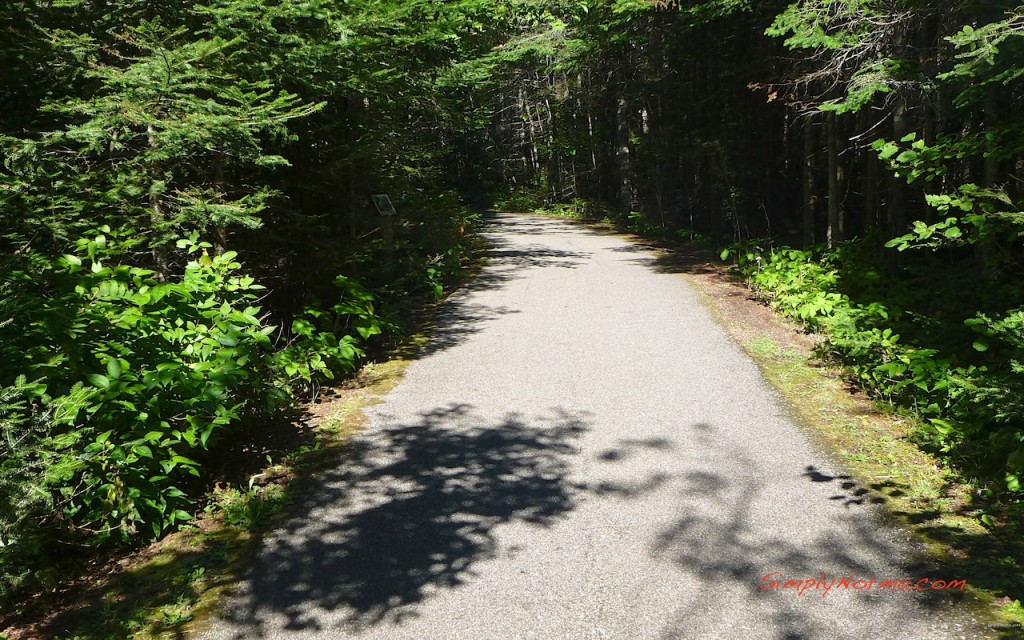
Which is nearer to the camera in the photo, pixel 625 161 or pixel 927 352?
pixel 927 352

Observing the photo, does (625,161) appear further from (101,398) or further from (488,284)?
(101,398)

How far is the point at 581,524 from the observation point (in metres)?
4.50

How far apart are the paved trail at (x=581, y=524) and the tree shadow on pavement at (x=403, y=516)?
0.02 meters

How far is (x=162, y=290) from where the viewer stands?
455 centimetres

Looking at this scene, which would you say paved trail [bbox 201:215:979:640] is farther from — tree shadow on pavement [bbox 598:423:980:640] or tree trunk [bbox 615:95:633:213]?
tree trunk [bbox 615:95:633:213]

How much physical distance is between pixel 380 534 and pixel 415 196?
30.2ft

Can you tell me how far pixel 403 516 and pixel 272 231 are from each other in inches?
179

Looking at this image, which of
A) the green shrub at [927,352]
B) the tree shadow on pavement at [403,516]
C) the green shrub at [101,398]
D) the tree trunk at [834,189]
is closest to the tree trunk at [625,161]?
the tree trunk at [834,189]

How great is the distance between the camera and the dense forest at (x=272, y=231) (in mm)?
4074

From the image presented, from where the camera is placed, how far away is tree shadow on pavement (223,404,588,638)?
12.4 ft

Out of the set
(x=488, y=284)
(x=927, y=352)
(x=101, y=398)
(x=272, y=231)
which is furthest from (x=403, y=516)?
(x=488, y=284)

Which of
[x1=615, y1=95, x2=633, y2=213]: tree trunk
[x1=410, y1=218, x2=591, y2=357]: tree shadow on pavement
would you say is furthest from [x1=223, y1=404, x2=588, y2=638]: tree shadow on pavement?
[x1=615, y1=95, x2=633, y2=213]: tree trunk

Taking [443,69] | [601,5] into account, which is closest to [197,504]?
[443,69]

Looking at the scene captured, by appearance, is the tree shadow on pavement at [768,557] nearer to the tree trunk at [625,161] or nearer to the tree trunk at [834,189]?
the tree trunk at [834,189]
